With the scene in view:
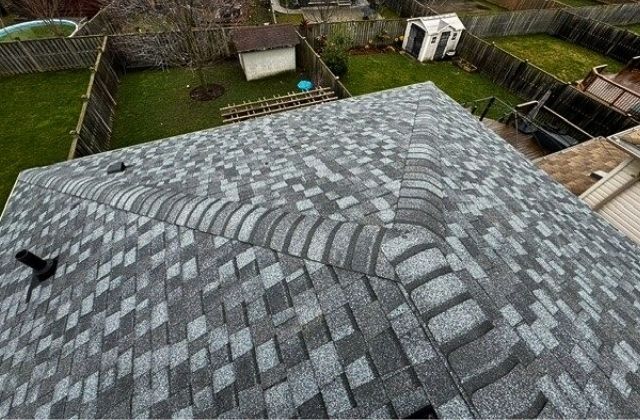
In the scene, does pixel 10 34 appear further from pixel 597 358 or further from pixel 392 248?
pixel 597 358

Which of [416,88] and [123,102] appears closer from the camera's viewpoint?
[416,88]

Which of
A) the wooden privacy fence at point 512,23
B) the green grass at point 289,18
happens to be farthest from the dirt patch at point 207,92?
the wooden privacy fence at point 512,23

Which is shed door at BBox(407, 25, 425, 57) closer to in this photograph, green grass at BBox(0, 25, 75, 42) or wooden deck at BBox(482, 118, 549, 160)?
wooden deck at BBox(482, 118, 549, 160)

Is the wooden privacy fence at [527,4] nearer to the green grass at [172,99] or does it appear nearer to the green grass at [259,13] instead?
the green grass at [259,13]

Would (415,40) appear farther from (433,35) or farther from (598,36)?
(598,36)

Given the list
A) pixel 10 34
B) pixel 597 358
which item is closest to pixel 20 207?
pixel 597 358
